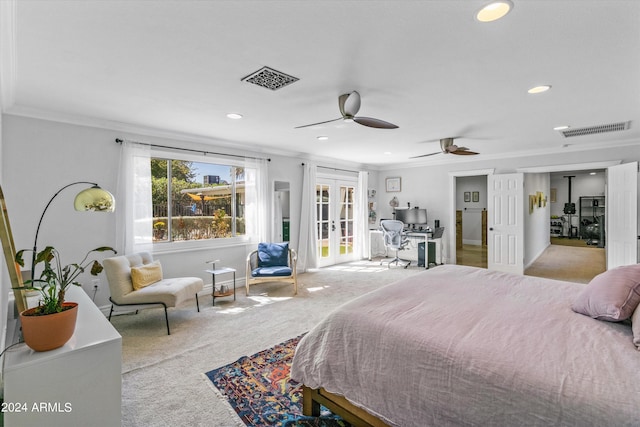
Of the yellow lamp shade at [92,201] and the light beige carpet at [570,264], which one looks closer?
the yellow lamp shade at [92,201]

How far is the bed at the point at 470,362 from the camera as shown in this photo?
44.2 inches

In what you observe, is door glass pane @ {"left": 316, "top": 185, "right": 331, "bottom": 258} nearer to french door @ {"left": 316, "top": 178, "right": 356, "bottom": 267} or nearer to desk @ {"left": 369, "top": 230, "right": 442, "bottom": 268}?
french door @ {"left": 316, "top": 178, "right": 356, "bottom": 267}

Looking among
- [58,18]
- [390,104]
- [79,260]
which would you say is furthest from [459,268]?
[79,260]

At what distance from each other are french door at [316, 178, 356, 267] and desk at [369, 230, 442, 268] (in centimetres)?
69

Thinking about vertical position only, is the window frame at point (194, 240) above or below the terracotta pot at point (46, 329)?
above

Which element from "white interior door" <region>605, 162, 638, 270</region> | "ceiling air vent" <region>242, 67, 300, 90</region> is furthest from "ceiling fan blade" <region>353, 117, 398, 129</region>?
"white interior door" <region>605, 162, 638, 270</region>

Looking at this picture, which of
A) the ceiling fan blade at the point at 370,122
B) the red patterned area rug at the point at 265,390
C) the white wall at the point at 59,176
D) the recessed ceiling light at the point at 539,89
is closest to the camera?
the red patterned area rug at the point at 265,390

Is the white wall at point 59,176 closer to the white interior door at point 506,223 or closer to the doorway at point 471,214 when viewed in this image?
the white interior door at point 506,223

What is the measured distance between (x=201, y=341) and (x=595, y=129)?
5428 millimetres

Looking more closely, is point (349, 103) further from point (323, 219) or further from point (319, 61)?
point (323, 219)

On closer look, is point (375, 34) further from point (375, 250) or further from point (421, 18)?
point (375, 250)

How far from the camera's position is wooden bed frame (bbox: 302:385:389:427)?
1619 mm

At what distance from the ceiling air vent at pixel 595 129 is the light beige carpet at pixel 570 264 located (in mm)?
2580

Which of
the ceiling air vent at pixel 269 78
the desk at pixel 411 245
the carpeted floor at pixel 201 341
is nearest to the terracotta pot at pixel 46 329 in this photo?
the carpeted floor at pixel 201 341
